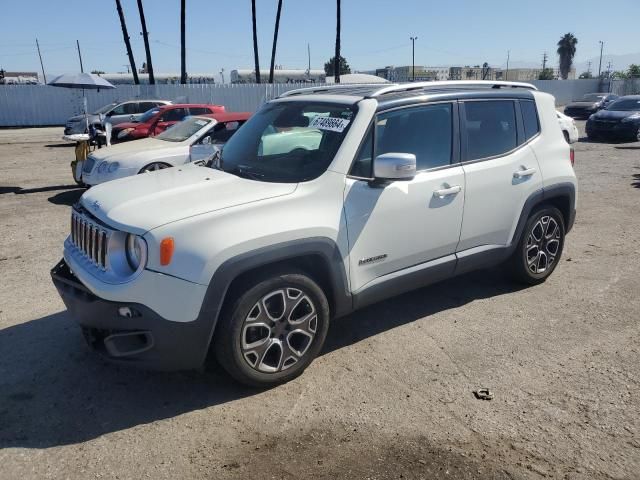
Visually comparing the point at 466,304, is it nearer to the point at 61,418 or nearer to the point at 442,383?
the point at 442,383

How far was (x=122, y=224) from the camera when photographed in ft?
10.3

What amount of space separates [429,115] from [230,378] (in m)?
2.41

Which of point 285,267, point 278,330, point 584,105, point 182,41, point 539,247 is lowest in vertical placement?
point 278,330

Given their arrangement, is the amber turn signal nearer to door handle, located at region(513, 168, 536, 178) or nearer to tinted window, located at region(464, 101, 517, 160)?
tinted window, located at region(464, 101, 517, 160)

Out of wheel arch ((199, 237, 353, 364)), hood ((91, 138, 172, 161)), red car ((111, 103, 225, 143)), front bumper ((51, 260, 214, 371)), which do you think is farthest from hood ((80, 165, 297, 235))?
red car ((111, 103, 225, 143))

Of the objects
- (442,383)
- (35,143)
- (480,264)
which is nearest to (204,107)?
(35,143)

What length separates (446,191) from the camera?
4.05 metres

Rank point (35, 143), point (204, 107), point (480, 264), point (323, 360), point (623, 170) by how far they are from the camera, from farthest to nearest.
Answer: point (35, 143) → point (204, 107) → point (623, 170) → point (480, 264) → point (323, 360)

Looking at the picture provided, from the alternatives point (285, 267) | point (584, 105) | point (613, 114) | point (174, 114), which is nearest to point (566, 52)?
point (584, 105)

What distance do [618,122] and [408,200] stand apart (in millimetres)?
17042

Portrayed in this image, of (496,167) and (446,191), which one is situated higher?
(496,167)

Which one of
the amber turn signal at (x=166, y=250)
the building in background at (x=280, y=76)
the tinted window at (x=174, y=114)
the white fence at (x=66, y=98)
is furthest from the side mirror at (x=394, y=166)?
the building in background at (x=280, y=76)

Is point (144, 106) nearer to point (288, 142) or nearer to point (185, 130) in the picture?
point (185, 130)

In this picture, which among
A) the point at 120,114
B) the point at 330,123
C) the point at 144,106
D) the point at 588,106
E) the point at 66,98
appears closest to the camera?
the point at 330,123
